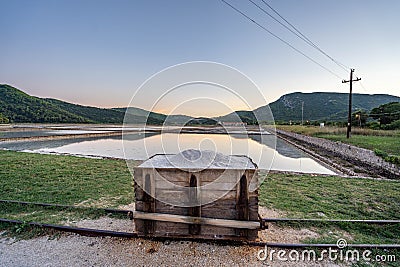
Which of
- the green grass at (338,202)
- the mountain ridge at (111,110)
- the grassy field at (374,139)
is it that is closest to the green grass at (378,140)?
the grassy field at (374,139)

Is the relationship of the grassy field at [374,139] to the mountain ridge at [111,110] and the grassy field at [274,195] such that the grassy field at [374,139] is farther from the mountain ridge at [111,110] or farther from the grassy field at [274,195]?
the mountain ridge at [111,110]

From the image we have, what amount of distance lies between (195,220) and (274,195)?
328 cm

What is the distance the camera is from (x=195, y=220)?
9.57ft

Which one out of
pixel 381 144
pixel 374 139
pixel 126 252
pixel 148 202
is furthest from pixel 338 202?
pixel 374 139

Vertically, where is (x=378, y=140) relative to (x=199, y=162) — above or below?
below

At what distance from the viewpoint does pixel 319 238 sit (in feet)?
11.3

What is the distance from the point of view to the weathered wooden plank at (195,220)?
2.84 metres

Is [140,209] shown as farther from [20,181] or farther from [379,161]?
[379,161]

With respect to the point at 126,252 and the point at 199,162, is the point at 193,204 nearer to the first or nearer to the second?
the point at 199,162

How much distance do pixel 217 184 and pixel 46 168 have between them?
311 inches

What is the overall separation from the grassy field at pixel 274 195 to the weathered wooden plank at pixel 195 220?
148 centimetres

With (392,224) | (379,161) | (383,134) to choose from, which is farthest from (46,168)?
(383,134)

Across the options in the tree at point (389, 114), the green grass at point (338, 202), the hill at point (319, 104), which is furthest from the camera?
the hill at point (319, 104)

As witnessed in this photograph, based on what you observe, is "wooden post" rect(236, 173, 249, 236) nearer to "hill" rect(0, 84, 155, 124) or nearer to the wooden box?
the wooden box
